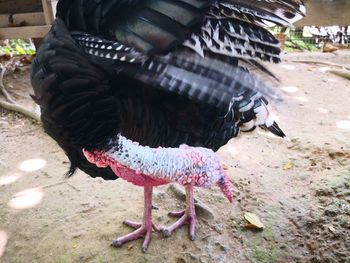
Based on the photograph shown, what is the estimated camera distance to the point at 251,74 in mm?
1321

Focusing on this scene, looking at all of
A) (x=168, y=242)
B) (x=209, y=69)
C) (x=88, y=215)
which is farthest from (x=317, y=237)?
(x=209, y=69)

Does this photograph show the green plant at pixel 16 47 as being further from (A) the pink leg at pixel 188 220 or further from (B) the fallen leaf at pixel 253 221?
(B) the fallen leaf at pixel 253 221

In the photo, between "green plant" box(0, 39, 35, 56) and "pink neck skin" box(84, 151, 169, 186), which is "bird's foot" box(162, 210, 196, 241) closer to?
"pink neck skin" box(84, 151, 169, 186)

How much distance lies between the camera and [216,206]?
2.60 meters

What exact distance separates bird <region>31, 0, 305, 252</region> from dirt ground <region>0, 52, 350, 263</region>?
0.46 m

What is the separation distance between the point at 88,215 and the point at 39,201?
38 cm

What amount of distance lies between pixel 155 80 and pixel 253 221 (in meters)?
1.44

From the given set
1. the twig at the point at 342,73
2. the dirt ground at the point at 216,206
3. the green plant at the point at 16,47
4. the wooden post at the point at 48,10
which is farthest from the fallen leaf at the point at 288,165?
the green plant at the point at 16,47

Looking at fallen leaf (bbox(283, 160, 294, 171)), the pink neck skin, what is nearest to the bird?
the pink neck skin

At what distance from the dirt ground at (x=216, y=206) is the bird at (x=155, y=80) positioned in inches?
18.3

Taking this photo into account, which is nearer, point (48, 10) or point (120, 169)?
point (120, 169)

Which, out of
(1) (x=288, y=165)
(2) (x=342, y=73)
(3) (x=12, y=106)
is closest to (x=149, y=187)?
(1) (x=288, y=165)

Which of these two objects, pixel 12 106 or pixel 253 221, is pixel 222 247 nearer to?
pixel 253 221

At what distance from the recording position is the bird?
1254 mm
